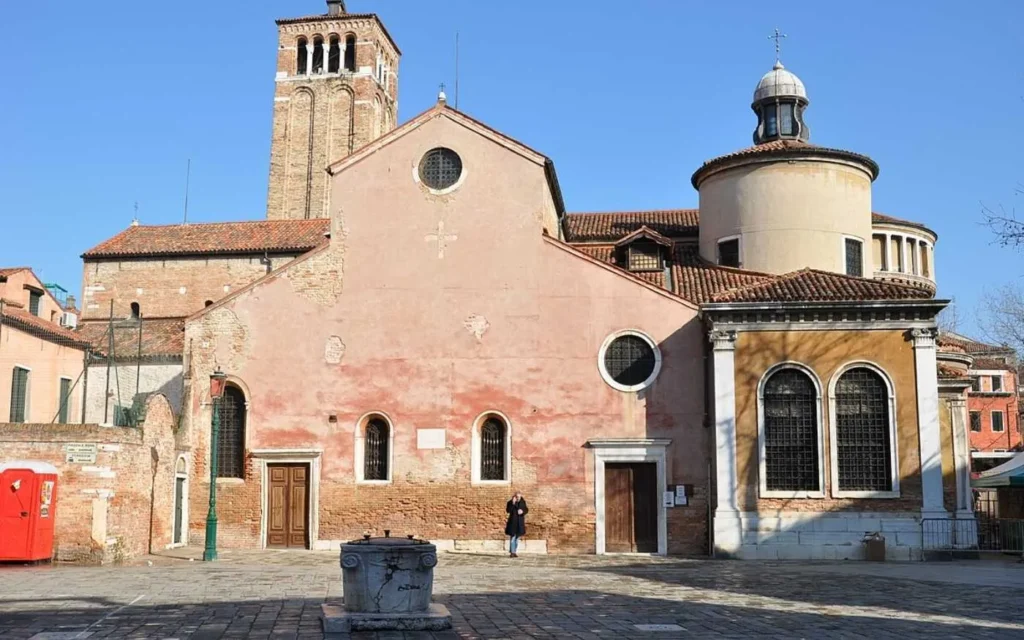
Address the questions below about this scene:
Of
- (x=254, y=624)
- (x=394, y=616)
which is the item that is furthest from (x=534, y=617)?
(x=254, y=624)

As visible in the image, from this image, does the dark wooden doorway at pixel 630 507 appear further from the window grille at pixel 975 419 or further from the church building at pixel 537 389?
the window grille at pixel 975 419

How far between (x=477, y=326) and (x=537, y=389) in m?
2.18

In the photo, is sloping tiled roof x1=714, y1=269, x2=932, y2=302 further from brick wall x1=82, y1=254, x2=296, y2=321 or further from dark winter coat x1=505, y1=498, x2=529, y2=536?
brick wall x1=82, y1=254, x2=296, y2=321

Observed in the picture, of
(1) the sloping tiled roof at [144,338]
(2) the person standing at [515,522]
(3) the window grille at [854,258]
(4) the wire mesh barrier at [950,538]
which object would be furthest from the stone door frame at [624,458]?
(1) the sloping tiled roof at [144,338]

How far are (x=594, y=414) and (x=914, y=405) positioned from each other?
7.40 m

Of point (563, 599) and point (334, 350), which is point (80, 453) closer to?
point (334, 350)

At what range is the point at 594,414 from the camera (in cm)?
2523

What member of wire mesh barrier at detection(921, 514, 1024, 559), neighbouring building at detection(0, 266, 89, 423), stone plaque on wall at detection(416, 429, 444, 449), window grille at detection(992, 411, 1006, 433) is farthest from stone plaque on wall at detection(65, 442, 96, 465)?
window grille at detection(992, 411, 1006, 433)

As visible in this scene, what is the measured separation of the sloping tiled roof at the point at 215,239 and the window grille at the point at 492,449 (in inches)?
561

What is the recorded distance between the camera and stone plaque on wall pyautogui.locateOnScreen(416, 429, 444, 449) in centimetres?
2552

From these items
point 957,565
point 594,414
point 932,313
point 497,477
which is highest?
point 932,313

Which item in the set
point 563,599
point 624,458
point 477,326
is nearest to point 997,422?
point 624,458

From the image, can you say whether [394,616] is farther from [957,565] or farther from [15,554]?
[957,565]

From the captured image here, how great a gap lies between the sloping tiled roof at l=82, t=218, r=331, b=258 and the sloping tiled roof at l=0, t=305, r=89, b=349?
8313 millimetres
